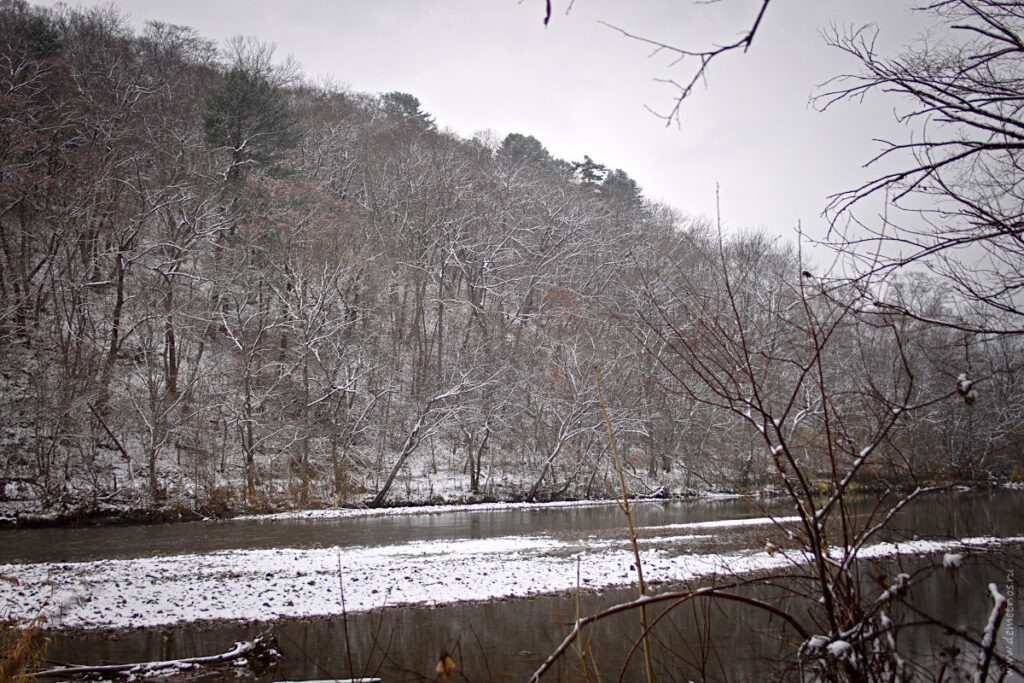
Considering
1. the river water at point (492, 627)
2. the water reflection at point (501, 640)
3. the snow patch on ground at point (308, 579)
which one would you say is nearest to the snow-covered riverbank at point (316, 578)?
the snow patch on ground at point (308, 579)

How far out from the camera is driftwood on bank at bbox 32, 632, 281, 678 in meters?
7.61

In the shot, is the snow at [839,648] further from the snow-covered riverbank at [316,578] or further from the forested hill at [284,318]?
the forested hill at [284,318]

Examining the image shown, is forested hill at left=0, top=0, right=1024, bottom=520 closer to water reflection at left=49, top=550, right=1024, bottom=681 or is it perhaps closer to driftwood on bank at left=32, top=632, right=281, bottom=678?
water reflection at left=49, top=550, right=1024, bottom=681

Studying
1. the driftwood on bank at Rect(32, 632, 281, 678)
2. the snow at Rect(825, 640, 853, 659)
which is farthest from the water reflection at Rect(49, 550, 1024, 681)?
the snow at Rect(825, 640, 853, 659)

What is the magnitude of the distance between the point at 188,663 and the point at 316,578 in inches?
172

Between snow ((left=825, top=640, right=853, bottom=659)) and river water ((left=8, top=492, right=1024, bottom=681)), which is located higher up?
snow ((left=825, top=640, right=853, bottom=659))

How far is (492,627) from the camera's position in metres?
9.86

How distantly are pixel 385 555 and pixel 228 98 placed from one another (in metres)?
25.2

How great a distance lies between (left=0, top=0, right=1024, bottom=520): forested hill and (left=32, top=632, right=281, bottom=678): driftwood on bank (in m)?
15.3

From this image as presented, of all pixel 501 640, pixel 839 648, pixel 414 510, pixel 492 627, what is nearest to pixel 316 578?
pixel 492 627

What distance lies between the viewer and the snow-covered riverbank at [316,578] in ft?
34.3

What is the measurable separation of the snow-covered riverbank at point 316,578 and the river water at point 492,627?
415mm

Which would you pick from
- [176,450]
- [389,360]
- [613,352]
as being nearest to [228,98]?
[389,360]

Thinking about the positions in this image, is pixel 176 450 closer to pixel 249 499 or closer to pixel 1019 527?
pixel 249 499
